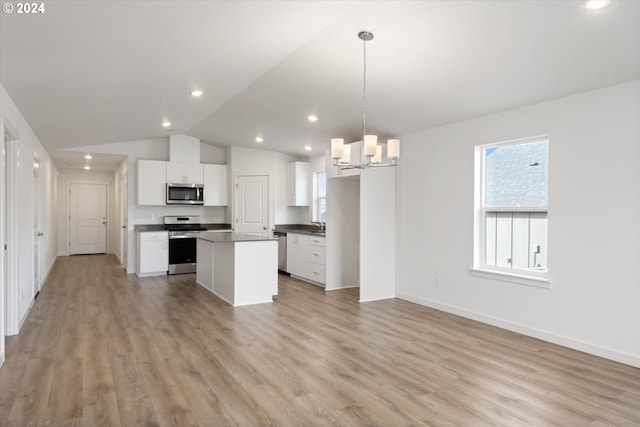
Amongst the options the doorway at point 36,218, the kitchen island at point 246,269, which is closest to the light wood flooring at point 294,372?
the kitchen island at point 246,269

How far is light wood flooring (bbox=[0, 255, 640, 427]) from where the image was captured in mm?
2439

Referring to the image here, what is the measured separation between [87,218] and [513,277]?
11.0 m

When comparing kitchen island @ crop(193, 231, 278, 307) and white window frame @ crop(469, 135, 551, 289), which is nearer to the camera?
white window frame @ crop(469, 135, 551, 289)

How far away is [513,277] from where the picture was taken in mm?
4137

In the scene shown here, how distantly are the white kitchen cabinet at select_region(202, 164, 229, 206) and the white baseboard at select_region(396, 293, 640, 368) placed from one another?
4.91 meters

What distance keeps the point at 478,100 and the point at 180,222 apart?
635cm

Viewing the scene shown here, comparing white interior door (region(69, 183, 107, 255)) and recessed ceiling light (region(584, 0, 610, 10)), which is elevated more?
recessed ceiling light (region(584, 0, 610, 10))

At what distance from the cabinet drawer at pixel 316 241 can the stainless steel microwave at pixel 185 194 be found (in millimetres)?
2758

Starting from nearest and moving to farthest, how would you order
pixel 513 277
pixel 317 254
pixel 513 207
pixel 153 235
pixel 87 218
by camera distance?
pixel 513 277, pixel 513 207, pixel 317 254, pixel 153 235, pixel 87 218

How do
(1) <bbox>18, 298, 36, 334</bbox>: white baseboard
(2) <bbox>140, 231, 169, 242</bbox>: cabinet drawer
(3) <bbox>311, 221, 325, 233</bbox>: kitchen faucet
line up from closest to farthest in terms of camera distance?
(1) <bbox>18, 298, 36, 334</bbox>: white baseboard < (2) <bbox>140, 231, 169, 242</bbox>: cabinet drawer < (3) <bbox>311, 221, 325, 233</bbox>: kitchen faucet

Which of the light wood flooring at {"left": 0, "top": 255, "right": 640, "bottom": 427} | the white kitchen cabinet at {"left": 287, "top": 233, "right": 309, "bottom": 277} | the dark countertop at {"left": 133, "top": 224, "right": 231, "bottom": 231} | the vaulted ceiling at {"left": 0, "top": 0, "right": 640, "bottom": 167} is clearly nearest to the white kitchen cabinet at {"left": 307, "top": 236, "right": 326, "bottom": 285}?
the white kitchen cabinet at {"left": 287, "top": 233, "right": 309, "bottom": 277}

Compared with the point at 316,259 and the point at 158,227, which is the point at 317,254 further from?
the point at 158,227

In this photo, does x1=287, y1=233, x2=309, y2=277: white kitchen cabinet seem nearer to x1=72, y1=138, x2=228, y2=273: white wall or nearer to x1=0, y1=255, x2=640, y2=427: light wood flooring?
x1=0, y1=255, x2=640, y2=427: light wood flooring

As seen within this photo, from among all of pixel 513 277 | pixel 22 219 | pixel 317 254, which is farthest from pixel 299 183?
pixel 513 277
